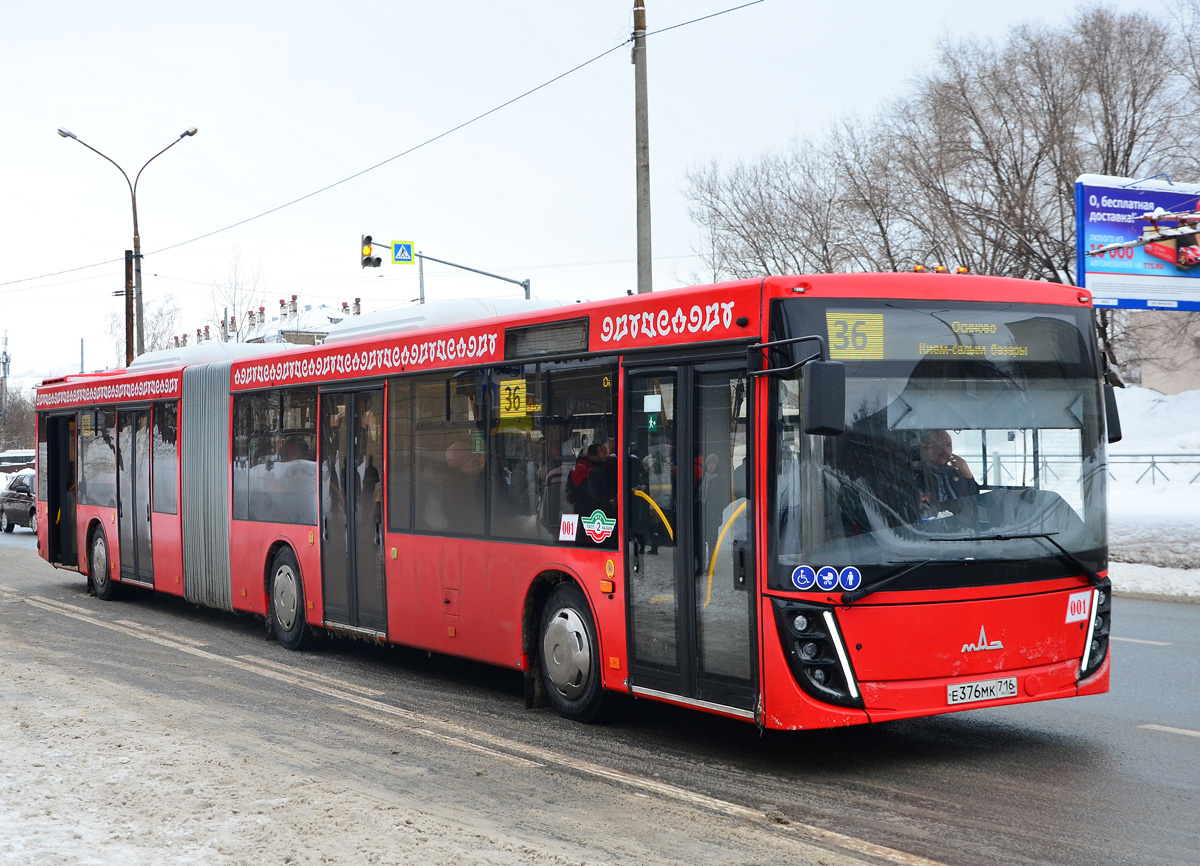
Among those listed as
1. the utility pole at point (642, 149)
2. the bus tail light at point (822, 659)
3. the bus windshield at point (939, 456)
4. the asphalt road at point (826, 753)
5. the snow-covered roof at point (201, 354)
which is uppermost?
the utility pole at point (642, 149)

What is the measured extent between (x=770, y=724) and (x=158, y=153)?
3012cm

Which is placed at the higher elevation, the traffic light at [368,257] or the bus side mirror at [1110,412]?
the traffic light at [368,257]

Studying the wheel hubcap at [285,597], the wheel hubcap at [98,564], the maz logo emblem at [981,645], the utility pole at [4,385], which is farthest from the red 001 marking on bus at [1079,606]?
the utility pole at [4,385]

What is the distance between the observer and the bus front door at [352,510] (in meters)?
10.9

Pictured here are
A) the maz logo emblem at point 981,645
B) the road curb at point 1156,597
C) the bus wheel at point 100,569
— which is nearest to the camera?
the maz logo emblem at point 981,645

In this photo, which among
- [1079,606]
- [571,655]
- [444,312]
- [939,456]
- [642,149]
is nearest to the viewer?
[939,456]

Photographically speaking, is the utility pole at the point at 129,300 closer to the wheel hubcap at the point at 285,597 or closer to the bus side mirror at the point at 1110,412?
the wheel hubcap at the point at 285,597

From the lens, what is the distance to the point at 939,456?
689 centimetres

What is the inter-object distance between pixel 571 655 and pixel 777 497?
2.31m

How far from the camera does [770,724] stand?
6793mm

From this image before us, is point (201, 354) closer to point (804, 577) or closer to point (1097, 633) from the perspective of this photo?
point (804, 577)

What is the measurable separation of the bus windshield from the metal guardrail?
59.8 feet

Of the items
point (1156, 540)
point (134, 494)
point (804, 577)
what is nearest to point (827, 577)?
point (804, 577)

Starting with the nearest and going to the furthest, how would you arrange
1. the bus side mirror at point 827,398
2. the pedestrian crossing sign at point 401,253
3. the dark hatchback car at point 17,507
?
the bus side mirror at point 827,398
the pedestrian crossing sign at point 401,253
the dark hatchback car at point 17,507
